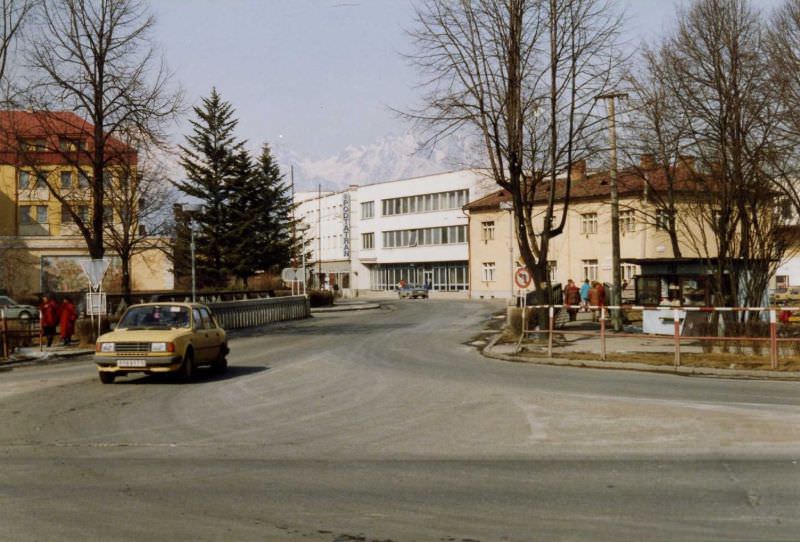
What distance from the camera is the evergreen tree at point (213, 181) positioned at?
6556 centimetres

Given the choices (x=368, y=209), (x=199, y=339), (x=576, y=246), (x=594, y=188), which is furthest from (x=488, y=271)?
(x=199, y=339)

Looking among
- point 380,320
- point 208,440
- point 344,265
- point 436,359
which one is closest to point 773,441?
point 208,440

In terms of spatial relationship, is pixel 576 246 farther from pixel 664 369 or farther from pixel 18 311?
pixel 664 369

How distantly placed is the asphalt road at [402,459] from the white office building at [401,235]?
220ft

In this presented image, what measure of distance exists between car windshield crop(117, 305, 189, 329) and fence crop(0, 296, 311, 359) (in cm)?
942

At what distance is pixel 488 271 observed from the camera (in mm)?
83938

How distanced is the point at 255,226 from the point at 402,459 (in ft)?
190

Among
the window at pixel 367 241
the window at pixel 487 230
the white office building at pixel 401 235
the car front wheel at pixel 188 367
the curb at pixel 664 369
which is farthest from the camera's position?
the window at pixel 367 241

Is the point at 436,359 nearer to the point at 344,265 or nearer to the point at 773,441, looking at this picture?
the point at 773,441

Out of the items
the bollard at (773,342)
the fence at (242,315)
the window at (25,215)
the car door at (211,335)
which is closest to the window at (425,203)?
the window at (25,215)

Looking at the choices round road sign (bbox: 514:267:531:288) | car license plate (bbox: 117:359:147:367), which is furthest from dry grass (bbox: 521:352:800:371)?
car license plate (bbox: 117:359:147:367)

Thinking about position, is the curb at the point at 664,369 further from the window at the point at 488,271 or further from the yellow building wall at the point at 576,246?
the window at the point at 488,271

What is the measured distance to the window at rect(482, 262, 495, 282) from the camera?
83.3 m

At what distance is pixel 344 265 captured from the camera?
11488cm
